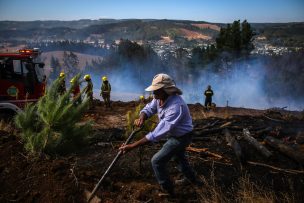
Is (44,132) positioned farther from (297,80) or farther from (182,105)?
(297,80)

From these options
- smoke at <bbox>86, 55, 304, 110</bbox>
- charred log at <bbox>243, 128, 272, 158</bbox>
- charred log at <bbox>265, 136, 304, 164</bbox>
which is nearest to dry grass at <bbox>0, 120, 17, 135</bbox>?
charred log at <bbox>243, 128, 272, 158</bbox>

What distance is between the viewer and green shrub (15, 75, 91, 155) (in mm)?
5516

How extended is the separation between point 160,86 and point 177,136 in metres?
0.79

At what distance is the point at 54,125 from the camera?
18.4 ft

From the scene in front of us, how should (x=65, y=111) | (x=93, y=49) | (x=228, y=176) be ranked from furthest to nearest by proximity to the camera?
(x=93, y=49)
(x=228, y=176)
(x=65, y=111)

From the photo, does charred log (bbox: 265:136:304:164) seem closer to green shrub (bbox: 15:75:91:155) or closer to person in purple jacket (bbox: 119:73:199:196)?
person in purple jacket (bbox: 119:73:199:196)

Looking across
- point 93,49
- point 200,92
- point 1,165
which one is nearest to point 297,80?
point 200,92

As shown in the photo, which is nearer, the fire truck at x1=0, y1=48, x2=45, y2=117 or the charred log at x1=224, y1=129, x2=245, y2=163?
the charred log at x1=224, y1=129, x2=245, y2=163

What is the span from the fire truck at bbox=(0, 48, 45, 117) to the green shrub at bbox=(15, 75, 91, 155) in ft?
16.4

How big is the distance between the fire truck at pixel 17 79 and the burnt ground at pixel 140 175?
Answer: 11.2 feet

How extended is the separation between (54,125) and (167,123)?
7.09ft

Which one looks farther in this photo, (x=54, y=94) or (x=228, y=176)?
(x=228, y=176)

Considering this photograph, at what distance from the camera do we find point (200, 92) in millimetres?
40938

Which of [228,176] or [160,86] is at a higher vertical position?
[160,86]
